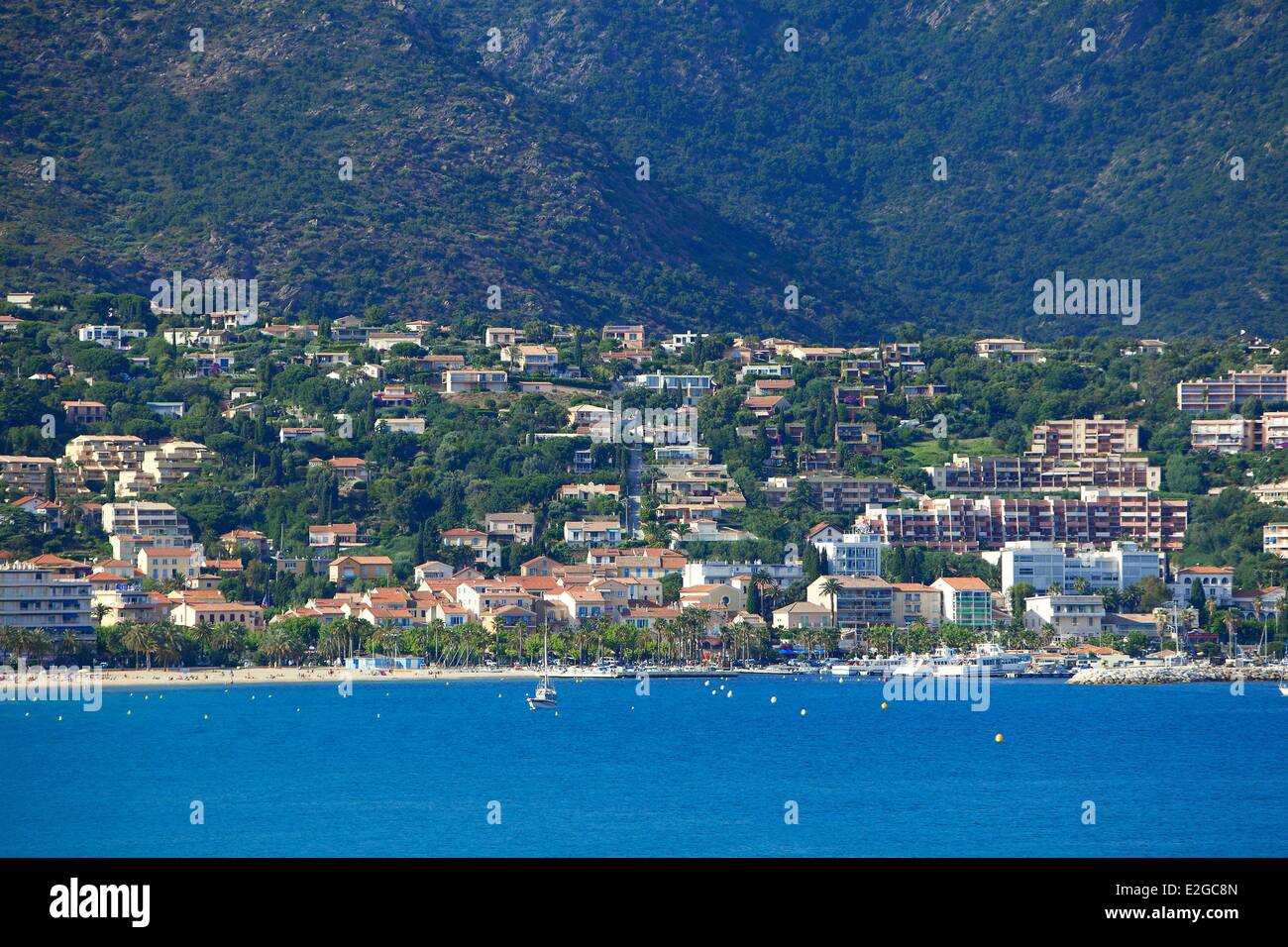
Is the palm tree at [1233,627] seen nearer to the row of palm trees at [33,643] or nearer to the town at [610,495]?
the town at [610,495]

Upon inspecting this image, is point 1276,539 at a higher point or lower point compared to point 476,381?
lower

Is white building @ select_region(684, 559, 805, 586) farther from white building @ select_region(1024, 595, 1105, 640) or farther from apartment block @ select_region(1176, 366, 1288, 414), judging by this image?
apartment block @ select_region(1176, 366, 1288, 414)

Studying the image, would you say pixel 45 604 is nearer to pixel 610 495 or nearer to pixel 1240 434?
pixel 610 495

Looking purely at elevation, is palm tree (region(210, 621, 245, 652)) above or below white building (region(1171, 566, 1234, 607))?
below

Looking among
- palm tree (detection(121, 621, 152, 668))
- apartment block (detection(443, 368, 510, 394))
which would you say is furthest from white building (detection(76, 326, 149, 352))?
palm tree (detection(121, 621, 152, 668))

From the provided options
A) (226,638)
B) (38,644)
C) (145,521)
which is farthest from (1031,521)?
(38,644)

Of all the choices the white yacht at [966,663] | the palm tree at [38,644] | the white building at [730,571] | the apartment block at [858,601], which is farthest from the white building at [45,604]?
the apartment block at [858,601]
